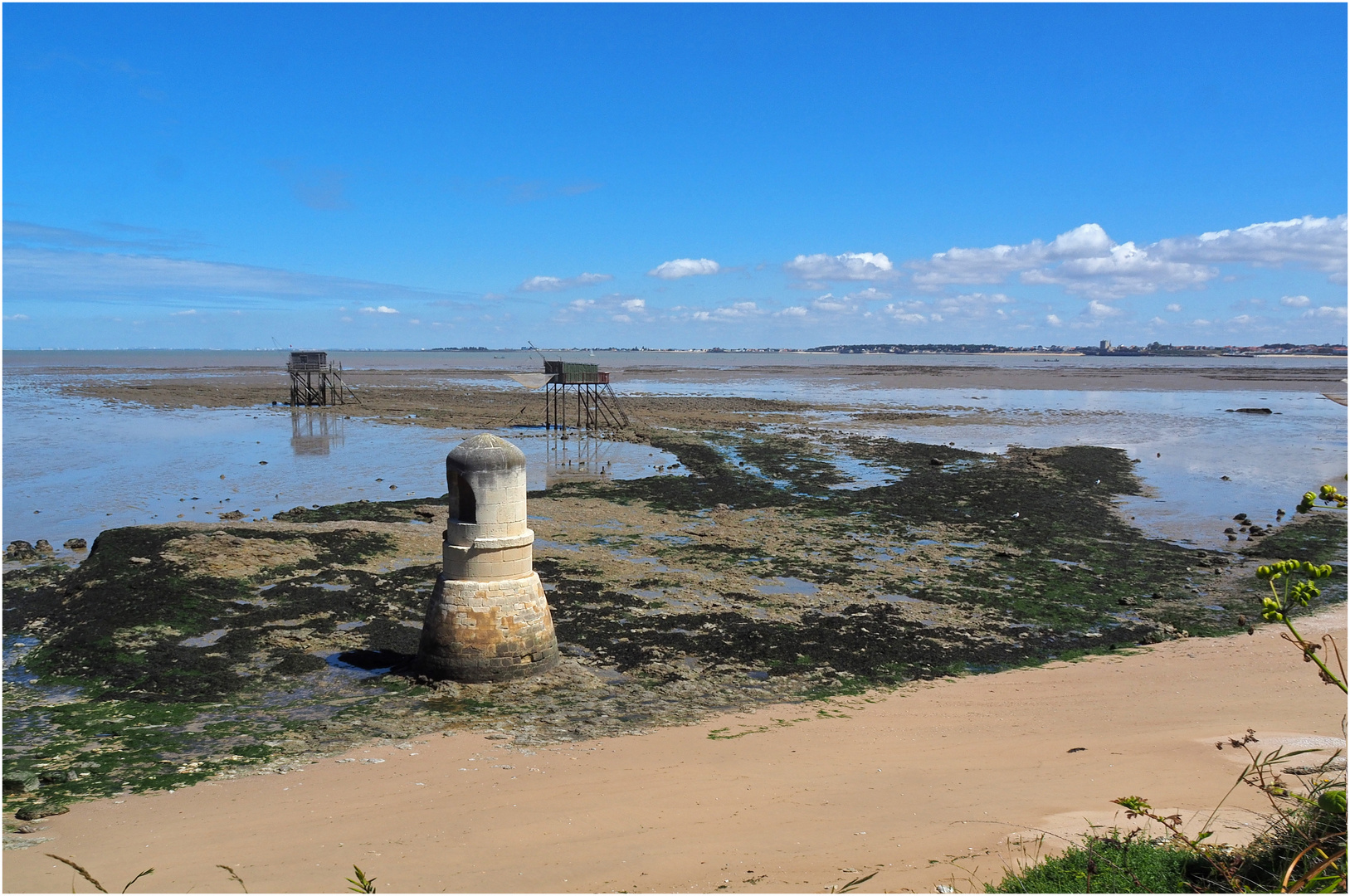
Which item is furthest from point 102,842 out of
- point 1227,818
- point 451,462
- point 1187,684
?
point 1187,684

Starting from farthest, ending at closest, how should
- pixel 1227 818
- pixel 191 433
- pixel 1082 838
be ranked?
pixel 191 433 → pixel 1227 818 → pixel 1082 838

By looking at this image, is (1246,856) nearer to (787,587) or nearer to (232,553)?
(787,587)

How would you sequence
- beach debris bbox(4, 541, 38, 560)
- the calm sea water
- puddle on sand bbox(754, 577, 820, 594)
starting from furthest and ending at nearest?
the calm sea water, beach debris bbox(4, 541, 38, 560), puddle on sand bbox(754, 577, 820, 594)

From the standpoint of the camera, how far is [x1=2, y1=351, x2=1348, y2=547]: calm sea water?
76.7 feet

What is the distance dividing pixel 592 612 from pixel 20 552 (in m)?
11.9

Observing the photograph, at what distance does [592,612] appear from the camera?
14836mm

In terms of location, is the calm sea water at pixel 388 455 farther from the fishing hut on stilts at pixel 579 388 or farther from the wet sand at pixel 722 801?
the wet sand at pixel 722 801

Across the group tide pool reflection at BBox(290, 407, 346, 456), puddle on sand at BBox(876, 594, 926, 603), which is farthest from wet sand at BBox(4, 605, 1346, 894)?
tide pool reflection at BBox(290, 407, 346, 456)

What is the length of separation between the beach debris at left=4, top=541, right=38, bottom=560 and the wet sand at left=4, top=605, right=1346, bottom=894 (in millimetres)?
11479

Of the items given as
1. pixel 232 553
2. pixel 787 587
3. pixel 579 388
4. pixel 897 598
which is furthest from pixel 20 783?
pixel 579 388

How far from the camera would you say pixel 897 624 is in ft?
47.1

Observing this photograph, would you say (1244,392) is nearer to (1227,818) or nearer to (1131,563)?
(1131,563)

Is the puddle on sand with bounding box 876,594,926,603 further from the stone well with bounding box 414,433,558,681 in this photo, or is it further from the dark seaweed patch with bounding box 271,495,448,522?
the dark seaweed patch with bounding box 271,495,448,522

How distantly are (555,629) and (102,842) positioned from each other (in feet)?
23.2
